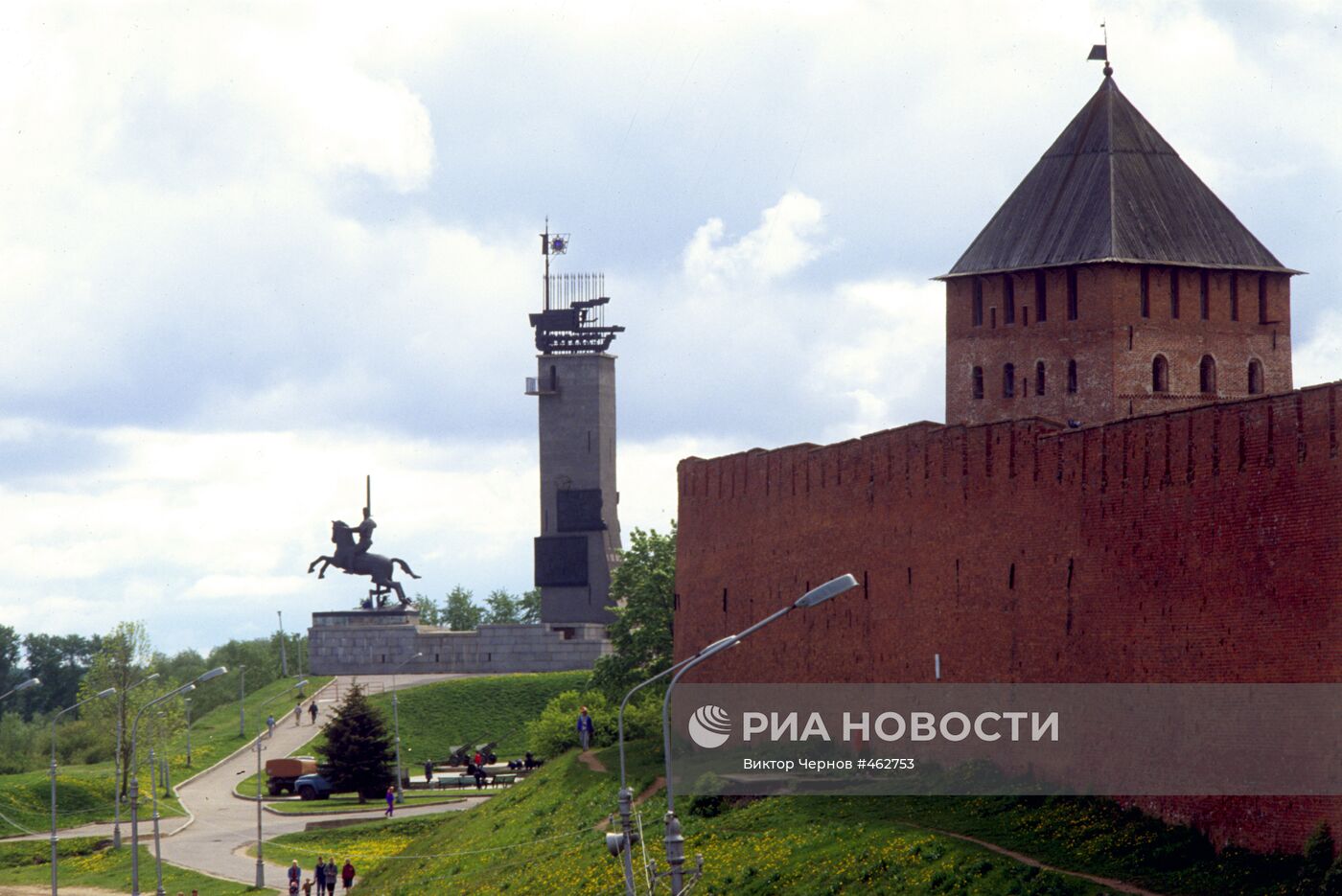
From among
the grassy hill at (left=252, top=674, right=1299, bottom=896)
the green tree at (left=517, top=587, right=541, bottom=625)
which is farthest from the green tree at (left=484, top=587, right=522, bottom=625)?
the grassy hill at (left=252, top=674, right=1299, bottom=896)

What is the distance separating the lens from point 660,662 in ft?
208

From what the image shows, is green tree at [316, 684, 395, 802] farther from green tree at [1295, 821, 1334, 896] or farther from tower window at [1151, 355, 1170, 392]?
green tree at [1295, 821, 1334, 896]

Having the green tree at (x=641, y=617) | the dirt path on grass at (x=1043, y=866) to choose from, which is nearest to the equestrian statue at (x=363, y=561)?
the green tree at (x=641, y=617)

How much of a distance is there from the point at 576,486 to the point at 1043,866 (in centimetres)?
6922

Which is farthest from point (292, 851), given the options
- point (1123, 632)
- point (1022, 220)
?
point (1123, 632)

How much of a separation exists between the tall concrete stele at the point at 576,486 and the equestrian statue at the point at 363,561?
6.41 meters

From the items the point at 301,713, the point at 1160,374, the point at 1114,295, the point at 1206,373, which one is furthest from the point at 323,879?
the point at 301,713

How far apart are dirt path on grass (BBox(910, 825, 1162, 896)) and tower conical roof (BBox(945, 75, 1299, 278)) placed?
17025mm

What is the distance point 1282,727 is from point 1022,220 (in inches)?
863

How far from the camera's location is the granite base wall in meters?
97.6

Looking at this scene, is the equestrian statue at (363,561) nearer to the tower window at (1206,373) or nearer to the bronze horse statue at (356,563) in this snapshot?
the bronze horse statue at (356,563)

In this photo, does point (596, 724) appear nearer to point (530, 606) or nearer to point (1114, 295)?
point (1114, 295)

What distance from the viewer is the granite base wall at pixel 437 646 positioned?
320ft
